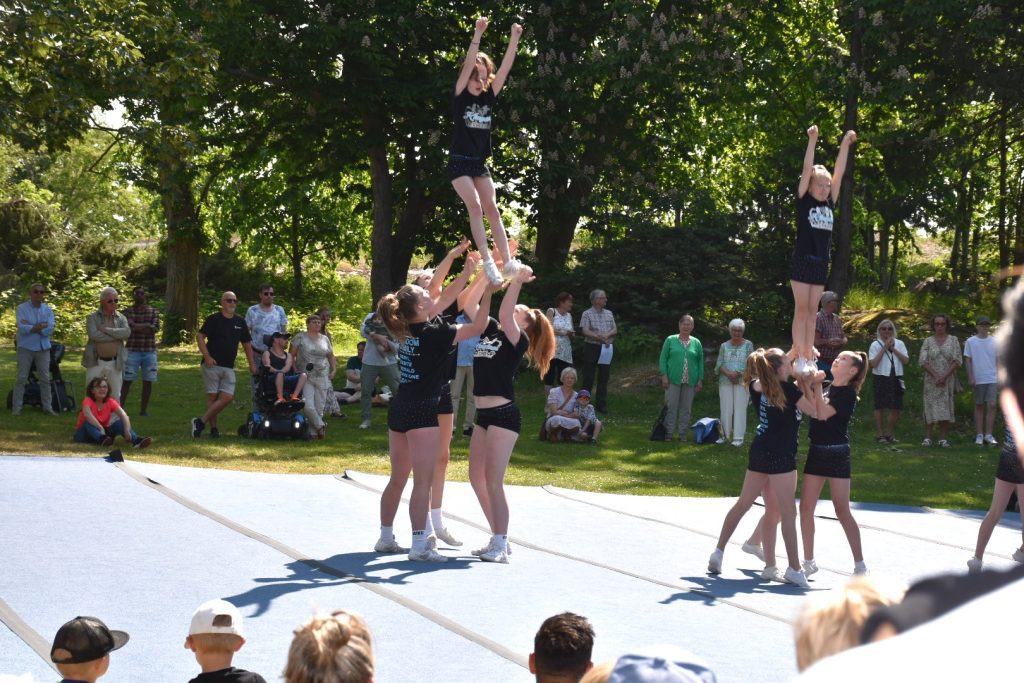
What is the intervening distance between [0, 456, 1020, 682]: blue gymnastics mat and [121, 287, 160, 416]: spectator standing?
208 inches

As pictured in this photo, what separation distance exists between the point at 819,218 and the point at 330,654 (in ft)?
20.0

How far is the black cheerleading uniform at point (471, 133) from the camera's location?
8016 mm

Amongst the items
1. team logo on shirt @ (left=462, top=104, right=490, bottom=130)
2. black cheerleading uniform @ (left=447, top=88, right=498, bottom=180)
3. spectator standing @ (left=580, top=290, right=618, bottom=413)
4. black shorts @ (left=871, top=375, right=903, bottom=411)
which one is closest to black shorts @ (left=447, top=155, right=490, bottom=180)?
black cheerleading uniform @ (left=447, top=88, right=498, bottom=180)

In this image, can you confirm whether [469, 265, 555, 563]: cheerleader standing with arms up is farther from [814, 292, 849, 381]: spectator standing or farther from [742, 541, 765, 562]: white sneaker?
[814, 292, 849, 381]: spectator standing

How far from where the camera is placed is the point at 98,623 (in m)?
4.25

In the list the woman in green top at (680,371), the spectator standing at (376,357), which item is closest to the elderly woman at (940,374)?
the woman in green top at (680,371)

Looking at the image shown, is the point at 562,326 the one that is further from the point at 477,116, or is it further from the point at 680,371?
the point at 477,116

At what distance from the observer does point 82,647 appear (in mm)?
4195

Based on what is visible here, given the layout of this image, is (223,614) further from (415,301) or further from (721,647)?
(415,301)

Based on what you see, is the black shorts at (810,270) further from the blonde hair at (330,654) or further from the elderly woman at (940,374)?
the elderly woman at (940,374)

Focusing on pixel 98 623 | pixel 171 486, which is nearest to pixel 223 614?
pixel 98 623

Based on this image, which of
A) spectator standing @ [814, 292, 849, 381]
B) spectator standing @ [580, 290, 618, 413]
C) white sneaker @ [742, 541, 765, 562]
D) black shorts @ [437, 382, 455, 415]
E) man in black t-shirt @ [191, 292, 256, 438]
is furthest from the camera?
spectator standing @ [580, 290, 618, 413]

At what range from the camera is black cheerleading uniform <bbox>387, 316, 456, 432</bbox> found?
843 cm

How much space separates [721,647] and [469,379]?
10.7 m
